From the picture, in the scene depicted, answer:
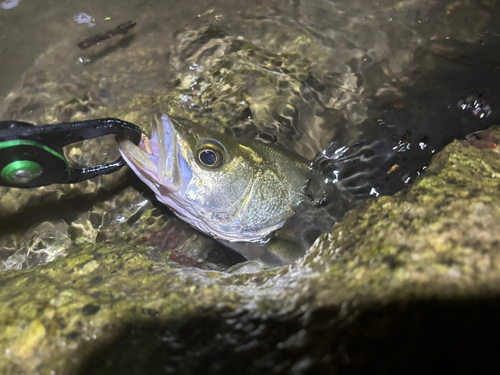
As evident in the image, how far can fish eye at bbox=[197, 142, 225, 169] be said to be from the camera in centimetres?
229

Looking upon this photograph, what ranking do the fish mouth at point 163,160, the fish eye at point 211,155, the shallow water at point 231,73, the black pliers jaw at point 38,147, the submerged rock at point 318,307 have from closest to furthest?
the submerged rock at point 318,307
the black pliers jaw at point 38,147
the fish mouth at point 163,160
the fish eye at point 211,155
the shallow water at point 231,73

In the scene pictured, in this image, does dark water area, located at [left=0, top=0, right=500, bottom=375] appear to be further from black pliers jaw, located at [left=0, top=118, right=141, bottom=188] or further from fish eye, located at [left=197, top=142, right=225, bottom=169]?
fish eye, located at [left=197, top=142, right=225, bottom=169]

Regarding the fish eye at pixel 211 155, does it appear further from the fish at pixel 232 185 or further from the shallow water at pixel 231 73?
the shallow water at pixel 231 73

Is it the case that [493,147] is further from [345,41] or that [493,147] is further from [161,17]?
[161,17]

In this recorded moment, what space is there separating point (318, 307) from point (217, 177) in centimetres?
143

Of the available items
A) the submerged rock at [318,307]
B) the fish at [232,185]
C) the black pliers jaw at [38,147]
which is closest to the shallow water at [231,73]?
the fish at [232,185]

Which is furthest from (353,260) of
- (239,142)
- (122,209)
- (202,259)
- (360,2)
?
(360,2)

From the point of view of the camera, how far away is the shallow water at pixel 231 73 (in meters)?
2.61

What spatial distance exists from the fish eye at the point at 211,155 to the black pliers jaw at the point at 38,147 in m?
0.60

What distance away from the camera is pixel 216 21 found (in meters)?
2.95

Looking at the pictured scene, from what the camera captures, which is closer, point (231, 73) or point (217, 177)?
point (217, 177)

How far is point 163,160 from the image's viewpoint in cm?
215

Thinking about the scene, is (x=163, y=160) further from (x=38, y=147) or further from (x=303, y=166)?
(x=303, y=166)

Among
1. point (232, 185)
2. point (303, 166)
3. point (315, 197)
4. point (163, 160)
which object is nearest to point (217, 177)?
point (232, 185)
